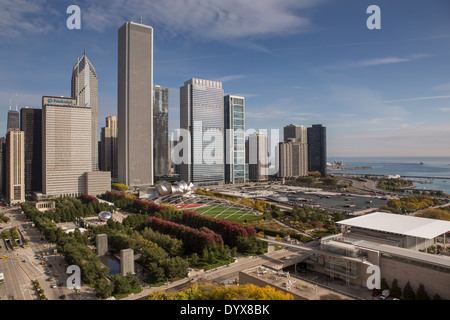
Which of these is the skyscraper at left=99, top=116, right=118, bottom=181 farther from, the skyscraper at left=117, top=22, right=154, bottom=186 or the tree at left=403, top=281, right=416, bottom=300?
the tree at left=403, top=281, right=416, bottom=300

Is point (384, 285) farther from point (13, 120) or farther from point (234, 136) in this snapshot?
point (13, 120)

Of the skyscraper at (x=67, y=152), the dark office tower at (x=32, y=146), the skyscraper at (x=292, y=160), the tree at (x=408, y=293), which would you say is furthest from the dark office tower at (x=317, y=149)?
the tree at (x=408, y=293)

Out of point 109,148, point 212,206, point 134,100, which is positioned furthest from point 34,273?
point 109,148

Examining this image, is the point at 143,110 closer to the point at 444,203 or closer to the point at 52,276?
the point at 52,276

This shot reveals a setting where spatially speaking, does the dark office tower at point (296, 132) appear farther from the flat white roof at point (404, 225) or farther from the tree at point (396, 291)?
the tree at point (396, 291)
